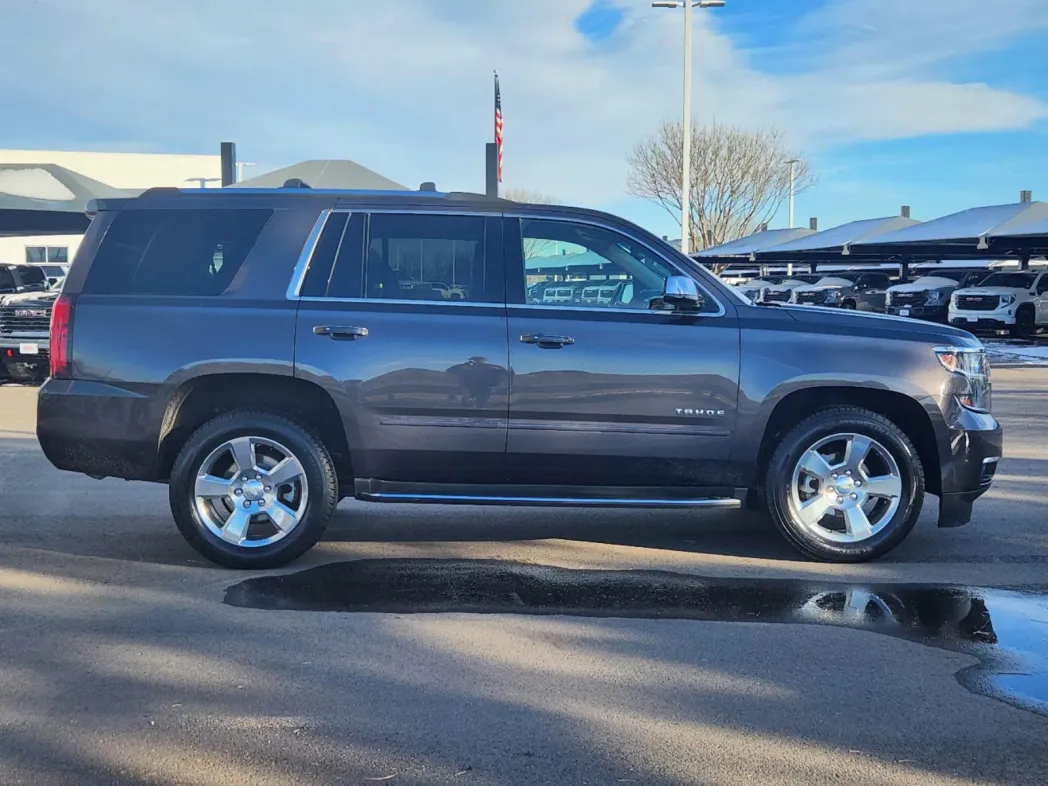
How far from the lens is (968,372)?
5344 millimetres

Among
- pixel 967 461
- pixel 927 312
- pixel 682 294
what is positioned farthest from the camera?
pixel 927 312

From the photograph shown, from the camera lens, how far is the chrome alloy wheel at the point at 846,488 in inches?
209

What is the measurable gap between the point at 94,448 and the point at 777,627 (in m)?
3.67

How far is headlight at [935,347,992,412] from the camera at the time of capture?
531cm

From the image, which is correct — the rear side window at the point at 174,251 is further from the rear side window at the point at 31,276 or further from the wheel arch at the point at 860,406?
the rear side window at the point at 31,276

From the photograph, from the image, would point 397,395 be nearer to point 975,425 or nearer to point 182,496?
point 182,496

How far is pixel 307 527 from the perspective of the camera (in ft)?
17.1

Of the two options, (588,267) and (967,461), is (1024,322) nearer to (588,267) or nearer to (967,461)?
(967,461)

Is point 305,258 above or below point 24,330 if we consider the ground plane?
above

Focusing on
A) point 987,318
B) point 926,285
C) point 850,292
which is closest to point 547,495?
point 987,318

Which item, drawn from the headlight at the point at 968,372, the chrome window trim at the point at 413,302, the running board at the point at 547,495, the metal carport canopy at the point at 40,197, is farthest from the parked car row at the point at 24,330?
the headlight at the point at 968,372

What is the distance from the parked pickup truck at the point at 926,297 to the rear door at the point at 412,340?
2618cm

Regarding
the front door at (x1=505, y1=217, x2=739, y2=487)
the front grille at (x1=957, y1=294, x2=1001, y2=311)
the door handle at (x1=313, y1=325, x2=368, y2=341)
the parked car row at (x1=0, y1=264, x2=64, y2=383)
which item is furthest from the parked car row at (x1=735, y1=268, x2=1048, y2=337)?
the door handle at (x1=313, y1=325, x2=368, y2=341)

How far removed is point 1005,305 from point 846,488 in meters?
23.6
